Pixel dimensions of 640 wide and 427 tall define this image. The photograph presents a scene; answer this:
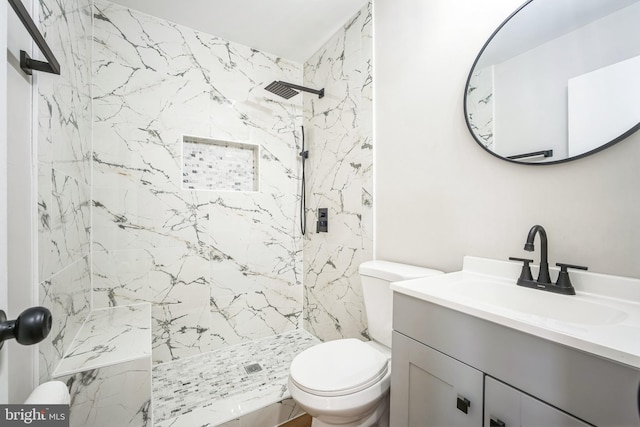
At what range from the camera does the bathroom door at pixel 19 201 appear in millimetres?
743

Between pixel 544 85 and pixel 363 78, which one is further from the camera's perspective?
pixel 363 78

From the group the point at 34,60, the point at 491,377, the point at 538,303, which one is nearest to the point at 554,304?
the point at 538,303

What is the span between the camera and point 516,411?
64cm

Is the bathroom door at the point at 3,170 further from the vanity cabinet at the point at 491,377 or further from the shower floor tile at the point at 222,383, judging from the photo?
the shower floor tile at the point at 222,383

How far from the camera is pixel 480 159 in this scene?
1.16 meters

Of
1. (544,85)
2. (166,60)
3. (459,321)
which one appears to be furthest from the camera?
(166,60)

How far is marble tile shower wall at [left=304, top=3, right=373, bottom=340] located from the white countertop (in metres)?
0.73

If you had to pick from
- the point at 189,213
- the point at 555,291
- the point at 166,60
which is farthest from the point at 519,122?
the point at 166,60

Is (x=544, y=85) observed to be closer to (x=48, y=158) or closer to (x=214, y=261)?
(x=48, y=158)

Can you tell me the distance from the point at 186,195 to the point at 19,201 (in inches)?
46.4

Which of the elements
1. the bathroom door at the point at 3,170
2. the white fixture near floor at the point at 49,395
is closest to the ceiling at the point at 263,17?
the bathroom door at the point at 3,170

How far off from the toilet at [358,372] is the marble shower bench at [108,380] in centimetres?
70

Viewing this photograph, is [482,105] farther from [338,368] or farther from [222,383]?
[222,383]

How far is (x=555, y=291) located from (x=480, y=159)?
1.93 ft
